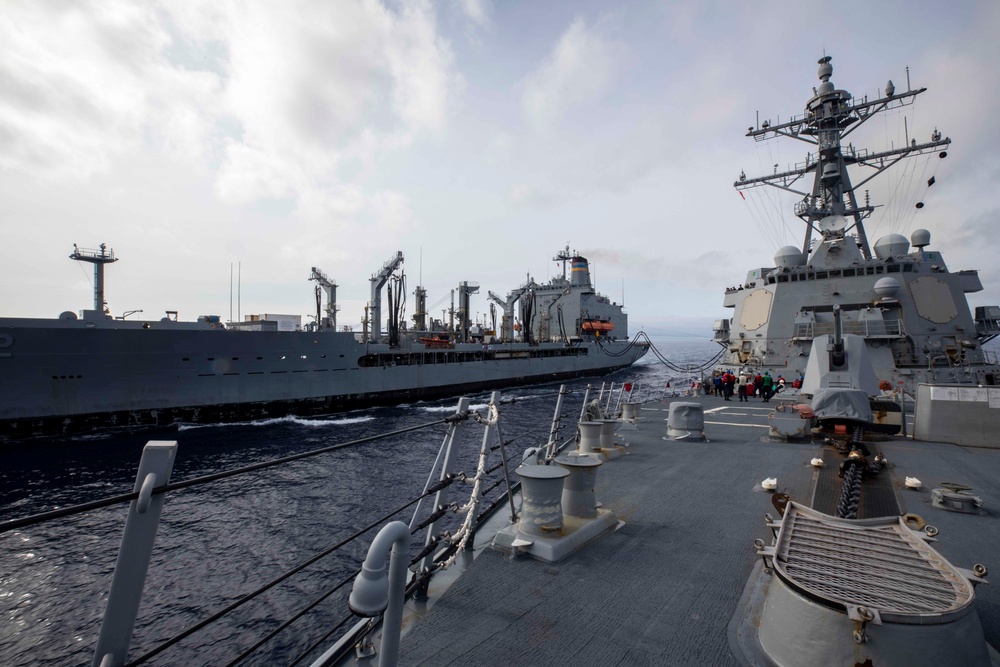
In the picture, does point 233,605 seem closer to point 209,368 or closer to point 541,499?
point 541,499

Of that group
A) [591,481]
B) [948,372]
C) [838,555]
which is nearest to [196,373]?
[591,481]

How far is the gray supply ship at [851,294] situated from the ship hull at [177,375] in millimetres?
19987

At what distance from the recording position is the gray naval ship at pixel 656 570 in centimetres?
194

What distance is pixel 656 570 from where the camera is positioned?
363 cm

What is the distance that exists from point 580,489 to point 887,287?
59.1 ft

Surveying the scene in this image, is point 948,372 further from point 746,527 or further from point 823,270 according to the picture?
point 746,527

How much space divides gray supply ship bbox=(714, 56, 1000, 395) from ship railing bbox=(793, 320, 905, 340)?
35 mm

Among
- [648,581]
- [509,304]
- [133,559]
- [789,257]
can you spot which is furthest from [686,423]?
[509,304]

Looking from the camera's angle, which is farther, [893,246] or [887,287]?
[893,246]

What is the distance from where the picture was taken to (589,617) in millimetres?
2998

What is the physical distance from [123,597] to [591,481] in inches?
142

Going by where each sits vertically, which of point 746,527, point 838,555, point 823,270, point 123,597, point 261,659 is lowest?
point 261,659

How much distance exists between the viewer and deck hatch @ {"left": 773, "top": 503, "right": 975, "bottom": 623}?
2.24m

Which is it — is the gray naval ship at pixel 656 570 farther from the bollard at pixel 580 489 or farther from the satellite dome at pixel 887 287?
the satellite dome at pixel 887 287
